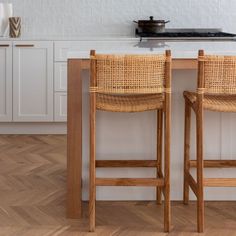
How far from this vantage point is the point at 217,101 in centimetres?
314

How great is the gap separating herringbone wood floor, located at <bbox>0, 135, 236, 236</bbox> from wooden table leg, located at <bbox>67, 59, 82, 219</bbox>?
0.33 ft

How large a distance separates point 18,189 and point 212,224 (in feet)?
4.60


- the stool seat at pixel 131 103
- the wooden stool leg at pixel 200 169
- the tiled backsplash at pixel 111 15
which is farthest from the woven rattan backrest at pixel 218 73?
the tiled backsplash at pixel 111 15

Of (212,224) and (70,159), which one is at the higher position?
(70,159)

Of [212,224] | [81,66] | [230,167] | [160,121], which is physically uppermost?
[81,66]

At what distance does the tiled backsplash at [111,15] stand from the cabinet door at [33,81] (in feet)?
2.06

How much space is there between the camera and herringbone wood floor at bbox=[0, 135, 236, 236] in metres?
3.09

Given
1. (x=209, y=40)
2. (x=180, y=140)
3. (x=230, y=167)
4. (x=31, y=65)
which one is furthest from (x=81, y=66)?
(x=209, y=40)

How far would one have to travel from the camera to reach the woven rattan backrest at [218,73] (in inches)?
117

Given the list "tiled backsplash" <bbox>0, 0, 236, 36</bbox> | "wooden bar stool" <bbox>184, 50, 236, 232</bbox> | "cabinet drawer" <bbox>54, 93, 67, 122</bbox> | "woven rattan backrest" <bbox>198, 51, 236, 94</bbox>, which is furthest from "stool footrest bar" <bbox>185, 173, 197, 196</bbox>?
"tiled backsplash" <bbox>0, 0, 236, 36</bbox>

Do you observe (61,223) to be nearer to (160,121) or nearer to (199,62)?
(160,121)

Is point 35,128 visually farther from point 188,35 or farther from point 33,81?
point 188,35

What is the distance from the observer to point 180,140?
3.57 metres

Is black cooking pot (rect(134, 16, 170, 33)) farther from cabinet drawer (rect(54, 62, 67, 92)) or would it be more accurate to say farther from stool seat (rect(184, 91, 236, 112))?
stool seat (rect(184, 91, 236, 112))
